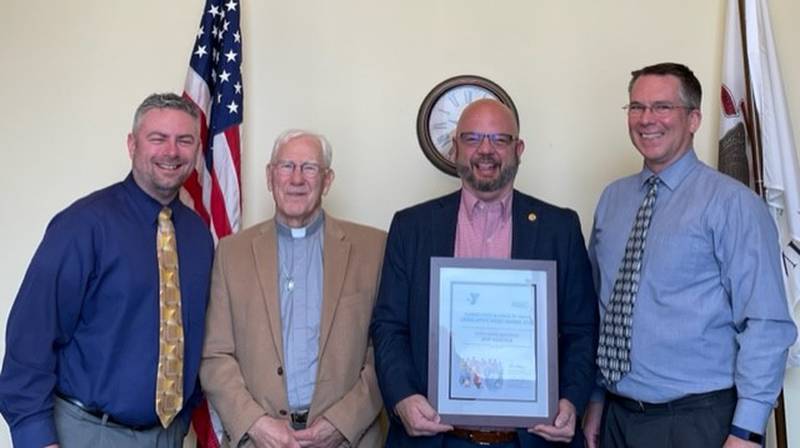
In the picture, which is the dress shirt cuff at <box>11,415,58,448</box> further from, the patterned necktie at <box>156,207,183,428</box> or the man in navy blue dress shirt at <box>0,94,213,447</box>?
the patterned necktie at <box>156,207,183,428</box>

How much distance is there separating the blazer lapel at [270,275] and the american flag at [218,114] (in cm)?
54

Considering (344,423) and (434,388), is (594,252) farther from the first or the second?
(344,423)

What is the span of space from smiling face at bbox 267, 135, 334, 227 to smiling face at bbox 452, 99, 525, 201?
462mm

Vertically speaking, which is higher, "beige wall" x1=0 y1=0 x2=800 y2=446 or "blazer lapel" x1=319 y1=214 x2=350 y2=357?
"beige wall" x1=0 y1=0 x2=800 y2=446

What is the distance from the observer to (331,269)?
2.50 metres

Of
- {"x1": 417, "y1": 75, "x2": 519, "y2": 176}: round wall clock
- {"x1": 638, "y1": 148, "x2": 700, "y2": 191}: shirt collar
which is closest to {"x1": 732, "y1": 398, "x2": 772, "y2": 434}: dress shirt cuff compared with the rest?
{"x1": 638, "y1": 148, "x2": 700, "y2": 191}: shirt collar

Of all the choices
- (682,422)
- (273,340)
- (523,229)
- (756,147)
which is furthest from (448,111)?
(682,422)

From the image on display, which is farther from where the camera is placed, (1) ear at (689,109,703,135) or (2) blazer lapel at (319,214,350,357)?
(2) blazer lapel at (319,214,350,357)

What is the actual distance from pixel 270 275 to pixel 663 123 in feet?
4.16

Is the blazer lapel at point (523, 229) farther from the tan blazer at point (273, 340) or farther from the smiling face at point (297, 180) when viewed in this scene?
the smiling face at point (297, 180)

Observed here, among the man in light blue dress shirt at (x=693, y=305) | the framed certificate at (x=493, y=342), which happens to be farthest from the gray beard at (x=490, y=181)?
the man in light blue dress shirt at (x=693, y=305)

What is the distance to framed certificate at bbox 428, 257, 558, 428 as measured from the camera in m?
2.22

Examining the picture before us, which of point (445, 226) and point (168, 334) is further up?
point (445, 226)

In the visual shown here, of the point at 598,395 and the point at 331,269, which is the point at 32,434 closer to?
the point at 331,269
